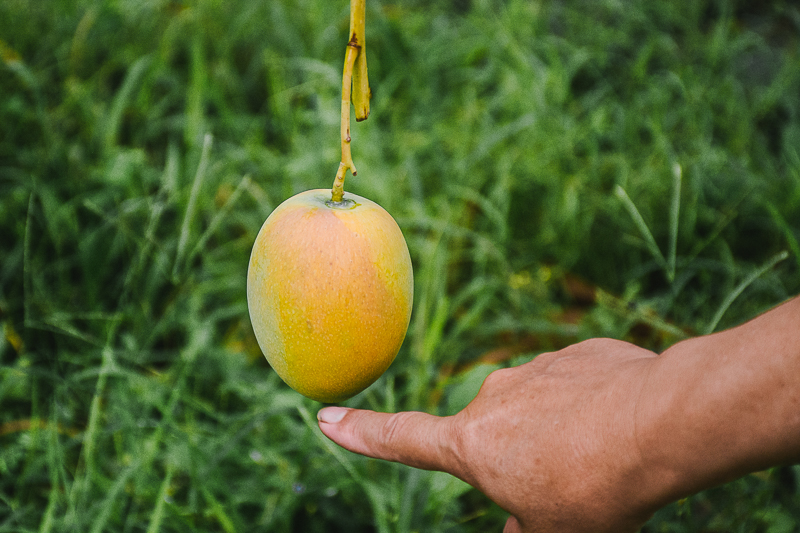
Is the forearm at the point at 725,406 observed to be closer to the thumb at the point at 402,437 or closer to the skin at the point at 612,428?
the skin at the point at 612,428

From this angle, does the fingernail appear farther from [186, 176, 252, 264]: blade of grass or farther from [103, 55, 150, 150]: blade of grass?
[103, 55, 150, 150]: blade of grass

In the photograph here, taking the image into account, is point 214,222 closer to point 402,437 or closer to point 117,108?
point 402,437

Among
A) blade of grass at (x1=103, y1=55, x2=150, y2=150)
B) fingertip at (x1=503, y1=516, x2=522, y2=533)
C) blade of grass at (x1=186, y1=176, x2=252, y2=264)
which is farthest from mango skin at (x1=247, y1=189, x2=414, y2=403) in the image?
blade of grass at (x1=103, y1=55, x2=150, y2=150)

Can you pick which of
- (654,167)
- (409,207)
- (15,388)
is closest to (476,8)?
(654,167)

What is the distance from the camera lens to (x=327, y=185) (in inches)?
71.9

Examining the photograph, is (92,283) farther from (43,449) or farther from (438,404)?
(438,404)

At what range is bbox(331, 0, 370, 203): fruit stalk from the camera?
19.1 inches

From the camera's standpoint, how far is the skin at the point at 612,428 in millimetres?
539

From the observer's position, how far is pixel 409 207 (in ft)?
5.86

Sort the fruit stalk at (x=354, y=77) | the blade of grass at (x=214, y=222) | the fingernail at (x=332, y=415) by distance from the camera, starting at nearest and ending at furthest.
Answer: the fruit stalk at (x=354, y=77) → the fingernail at (x=332, y=415) → the blade of grass at (x=214, y=222)

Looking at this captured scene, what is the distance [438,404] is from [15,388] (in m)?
0.99

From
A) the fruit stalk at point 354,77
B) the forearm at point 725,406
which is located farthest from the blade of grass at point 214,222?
the forearm at point 725,406

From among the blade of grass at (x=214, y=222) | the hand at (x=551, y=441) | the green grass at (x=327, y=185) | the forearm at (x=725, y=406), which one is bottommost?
the green grass at (x=327, y=185)

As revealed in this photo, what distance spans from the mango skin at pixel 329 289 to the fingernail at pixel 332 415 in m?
0.08
